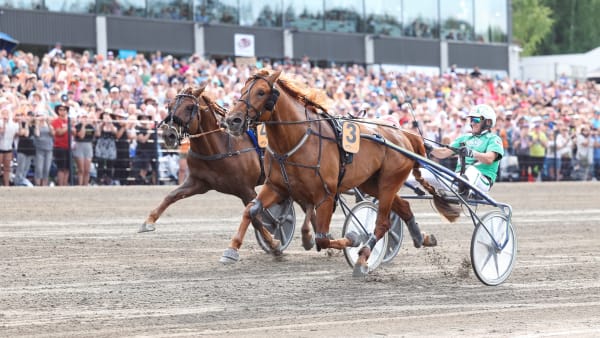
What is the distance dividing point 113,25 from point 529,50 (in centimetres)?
4254

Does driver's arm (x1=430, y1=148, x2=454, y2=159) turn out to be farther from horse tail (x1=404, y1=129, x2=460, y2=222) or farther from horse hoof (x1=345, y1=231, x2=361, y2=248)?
horse hoof (x1=345, y1=231, x2=361, y2=248)

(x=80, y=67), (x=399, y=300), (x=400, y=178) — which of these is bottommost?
(x=399, y=300)

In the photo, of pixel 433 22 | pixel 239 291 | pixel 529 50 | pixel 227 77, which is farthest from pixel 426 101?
pixel 529 50

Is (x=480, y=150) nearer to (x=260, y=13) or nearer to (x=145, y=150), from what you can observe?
(x=145, y=150)

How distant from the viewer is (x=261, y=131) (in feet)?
33.2

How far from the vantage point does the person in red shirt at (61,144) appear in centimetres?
1780

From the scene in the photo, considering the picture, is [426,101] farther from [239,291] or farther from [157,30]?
[239,291]

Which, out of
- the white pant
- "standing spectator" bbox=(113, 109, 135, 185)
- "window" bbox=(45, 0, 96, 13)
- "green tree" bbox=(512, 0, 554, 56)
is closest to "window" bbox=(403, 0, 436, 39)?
"window" bbox=(45, 0, 96, 13)

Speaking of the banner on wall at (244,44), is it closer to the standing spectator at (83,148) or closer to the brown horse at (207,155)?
the standing spectator at (83,148)

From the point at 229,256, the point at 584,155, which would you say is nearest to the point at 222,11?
the point at 584,155

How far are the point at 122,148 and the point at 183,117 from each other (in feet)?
26.3

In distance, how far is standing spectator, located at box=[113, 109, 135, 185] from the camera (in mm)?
18875

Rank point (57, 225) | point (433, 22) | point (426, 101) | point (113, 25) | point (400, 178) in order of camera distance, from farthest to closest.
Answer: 1. point (433, 22)
2. point (113, 25)
3. point (426, 101)
4. point (57, 225)
5. point (400, 178)

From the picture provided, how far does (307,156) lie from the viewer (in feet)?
29.9
